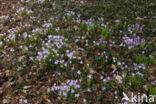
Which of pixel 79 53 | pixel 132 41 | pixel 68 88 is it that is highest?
pixel 132 41

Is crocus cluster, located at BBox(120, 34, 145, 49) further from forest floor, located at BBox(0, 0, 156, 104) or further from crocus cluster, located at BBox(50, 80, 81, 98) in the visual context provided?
crocus cluster, located at BBox(50, 80, 81, 98)

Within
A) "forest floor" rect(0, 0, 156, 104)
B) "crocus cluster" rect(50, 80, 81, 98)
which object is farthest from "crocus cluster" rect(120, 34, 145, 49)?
"crocus cluster" rect(50, 80, 81, 98)

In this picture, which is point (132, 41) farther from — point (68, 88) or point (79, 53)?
point (68, 88)

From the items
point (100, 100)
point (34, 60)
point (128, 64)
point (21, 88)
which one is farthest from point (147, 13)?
point (21, 88)

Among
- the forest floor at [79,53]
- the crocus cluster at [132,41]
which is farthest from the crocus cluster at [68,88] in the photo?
the crocus cluster at [132,41]

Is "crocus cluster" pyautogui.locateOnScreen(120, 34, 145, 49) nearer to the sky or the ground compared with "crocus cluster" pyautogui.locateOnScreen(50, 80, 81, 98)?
nearer to the sky

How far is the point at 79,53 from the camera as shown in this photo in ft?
13.8

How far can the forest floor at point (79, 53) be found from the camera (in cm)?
337

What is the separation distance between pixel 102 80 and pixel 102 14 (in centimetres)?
252

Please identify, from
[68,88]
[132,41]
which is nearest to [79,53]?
[68,88]

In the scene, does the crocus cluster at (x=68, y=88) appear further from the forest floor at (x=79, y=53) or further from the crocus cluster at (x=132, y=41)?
the crocus cluster at (x=132, y=41)

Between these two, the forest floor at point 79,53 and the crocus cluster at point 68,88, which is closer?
the crocus cluster at point 68,88

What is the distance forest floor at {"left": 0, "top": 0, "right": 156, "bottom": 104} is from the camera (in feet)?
11.0

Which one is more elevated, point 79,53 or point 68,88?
point 79,53
